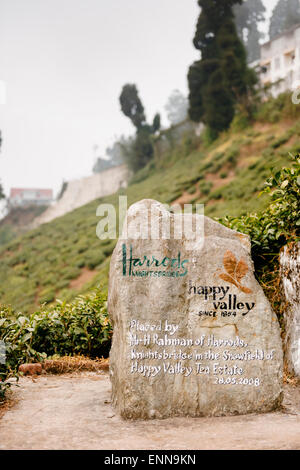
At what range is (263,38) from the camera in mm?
58312

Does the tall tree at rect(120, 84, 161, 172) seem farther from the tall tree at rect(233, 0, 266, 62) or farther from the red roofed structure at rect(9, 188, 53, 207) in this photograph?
the red roofed structure at rect(9, 188, 53, 207)

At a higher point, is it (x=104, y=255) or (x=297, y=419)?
(x=104, y=255)

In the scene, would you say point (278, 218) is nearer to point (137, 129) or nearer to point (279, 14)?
point (137, 129)

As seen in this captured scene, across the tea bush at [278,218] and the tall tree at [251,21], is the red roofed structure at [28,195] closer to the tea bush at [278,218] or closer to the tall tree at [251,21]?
the tall tree at [251,21]

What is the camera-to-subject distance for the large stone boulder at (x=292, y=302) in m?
5.08

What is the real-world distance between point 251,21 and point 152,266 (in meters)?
58.5

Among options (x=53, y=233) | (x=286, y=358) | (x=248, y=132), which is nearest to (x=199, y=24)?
(x=248, y=132)

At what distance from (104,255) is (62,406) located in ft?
50.4

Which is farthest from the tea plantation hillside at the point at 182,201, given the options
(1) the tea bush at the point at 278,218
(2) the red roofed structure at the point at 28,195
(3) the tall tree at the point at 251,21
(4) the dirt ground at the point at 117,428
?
(2) the red roofed structure at the point at 28,195

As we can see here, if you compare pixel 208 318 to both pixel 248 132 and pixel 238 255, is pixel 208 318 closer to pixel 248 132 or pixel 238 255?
pixel 238 255

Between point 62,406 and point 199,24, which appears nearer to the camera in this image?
point 62,406

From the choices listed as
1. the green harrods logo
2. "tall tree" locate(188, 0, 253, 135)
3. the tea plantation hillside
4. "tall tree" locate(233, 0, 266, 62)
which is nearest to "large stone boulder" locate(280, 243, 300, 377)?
the green harrods logo

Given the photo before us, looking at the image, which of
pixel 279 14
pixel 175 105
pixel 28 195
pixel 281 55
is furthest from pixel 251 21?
pixel 28 195

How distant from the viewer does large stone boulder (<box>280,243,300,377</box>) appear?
508 centimetres
